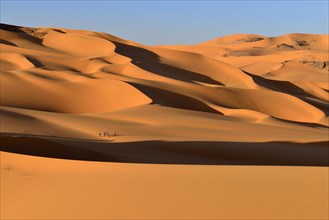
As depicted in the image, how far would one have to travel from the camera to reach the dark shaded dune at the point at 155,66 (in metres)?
25.6

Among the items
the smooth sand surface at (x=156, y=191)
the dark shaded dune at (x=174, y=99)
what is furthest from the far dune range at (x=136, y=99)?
the smooth sand surface at (x=156, y=191)

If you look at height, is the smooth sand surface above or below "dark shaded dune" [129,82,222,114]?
above

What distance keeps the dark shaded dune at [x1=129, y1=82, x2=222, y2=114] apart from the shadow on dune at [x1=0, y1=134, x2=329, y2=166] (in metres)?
6.93

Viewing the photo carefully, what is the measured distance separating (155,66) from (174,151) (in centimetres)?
1763

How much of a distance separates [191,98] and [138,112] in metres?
4.45

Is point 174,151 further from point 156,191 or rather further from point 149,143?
point 156,191

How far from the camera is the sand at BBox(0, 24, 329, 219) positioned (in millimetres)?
4957

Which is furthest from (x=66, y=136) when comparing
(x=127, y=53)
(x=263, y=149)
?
(x=127, y=53)

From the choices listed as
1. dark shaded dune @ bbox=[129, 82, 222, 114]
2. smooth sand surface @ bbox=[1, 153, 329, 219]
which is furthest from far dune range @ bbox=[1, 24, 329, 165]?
smooth sand surface @ bbox=[1, 153, 329, 219]

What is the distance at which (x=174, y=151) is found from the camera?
379 inches

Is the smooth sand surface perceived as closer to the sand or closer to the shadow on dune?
the sand

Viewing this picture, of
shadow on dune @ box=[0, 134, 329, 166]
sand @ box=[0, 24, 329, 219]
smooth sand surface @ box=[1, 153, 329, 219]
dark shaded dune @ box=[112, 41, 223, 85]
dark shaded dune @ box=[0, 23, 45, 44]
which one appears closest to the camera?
smooth sand surface @ box=[1, 153, 329, 219]

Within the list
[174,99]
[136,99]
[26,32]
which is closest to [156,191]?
[136,99]

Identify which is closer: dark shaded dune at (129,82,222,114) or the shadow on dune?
the shadow on dune
